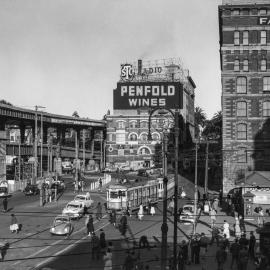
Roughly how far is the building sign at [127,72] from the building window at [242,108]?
192ft

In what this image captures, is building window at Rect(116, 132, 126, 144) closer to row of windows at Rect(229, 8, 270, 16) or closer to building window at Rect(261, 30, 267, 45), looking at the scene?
row of windows at Rect(229, 8, 270, 16)

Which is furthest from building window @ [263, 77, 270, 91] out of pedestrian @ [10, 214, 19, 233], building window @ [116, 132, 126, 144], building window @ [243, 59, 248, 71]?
building window @ [116, 132, 126, 144]

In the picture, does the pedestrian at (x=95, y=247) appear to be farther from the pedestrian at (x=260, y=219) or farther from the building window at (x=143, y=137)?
the building window at (x=143, y=137)

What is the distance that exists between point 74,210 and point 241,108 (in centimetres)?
3225

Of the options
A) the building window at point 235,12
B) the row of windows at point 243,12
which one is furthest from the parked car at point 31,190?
the building window at point 235,12

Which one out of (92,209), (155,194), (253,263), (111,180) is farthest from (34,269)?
(111,180)

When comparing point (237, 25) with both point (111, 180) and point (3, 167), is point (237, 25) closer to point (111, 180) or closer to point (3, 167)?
point (111, 180)

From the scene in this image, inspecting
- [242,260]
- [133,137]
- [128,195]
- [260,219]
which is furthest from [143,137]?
[242,260]

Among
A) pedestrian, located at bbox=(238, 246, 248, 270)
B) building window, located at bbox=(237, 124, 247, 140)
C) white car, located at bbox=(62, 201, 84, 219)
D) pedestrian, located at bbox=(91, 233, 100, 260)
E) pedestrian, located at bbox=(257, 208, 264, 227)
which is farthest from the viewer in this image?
building window, located at bbox=(237, 124, 247, 140)

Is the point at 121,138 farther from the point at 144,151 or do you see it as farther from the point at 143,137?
the point at 144,151

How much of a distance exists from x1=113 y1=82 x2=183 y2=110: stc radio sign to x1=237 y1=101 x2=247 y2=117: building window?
162 ft

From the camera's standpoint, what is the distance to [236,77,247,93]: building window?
7156cm

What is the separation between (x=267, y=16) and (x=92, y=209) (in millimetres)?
35167

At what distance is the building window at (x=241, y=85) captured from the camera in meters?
71.6
